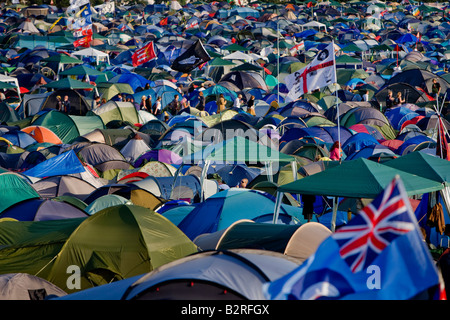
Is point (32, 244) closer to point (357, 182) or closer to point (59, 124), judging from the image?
point (357, 182)

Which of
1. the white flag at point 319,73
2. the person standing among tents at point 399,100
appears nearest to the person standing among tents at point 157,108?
the person standing among tents at point 399,100

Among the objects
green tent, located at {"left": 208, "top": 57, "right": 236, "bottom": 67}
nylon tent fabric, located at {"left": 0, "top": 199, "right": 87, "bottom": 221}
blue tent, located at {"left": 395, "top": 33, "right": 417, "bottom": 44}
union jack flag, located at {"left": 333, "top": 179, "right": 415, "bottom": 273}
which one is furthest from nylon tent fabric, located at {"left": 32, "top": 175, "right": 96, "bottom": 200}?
blue tent, located at {"left": 395, "top": 33, "right": 417, "bottom": 44}

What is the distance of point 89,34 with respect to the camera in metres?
36.8

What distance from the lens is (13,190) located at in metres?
13.6

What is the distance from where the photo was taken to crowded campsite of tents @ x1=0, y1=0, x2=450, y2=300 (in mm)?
4719

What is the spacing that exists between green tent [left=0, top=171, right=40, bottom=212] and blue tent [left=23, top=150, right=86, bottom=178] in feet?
5.84

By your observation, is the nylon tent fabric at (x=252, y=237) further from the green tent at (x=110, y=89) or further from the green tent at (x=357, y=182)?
the green tent at (x=110, y=89)

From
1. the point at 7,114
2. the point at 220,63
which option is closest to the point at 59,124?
the point at 7,114

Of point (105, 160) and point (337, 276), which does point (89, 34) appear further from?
point (337, 276)

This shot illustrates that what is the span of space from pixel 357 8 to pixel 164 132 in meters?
53.6

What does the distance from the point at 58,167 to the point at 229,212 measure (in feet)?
18.5

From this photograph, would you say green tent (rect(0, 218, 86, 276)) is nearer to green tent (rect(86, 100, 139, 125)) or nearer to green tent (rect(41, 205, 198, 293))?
green tent (rect(41, 205, 198, 293))

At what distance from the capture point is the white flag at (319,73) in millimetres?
14172

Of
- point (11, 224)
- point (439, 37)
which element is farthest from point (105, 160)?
point (439, 37)
